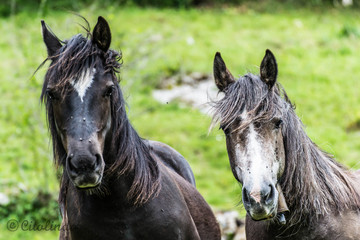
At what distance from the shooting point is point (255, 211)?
347 centimetres

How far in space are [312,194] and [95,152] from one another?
1576 millimetres

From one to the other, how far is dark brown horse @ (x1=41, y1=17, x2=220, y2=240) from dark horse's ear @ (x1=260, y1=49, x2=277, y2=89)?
3.31 feet

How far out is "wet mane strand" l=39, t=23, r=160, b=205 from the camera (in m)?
3.78

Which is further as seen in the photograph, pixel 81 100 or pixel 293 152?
pixel 293 152

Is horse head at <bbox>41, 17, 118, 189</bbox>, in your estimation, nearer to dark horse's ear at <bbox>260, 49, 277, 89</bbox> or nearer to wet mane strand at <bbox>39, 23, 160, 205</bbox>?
wet mane strand at <bbox>39, 23, 160, 205</bbox>

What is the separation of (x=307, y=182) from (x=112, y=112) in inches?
57.0

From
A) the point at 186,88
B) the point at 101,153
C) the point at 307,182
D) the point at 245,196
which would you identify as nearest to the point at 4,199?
the point at 186,88

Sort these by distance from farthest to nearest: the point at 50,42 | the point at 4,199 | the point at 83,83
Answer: the point at 4,199, the point at 50,42, the point at 83,83

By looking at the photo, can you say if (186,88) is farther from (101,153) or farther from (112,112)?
(101,153)

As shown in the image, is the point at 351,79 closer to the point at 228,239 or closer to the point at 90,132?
the point at 228,239

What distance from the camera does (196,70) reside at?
13.1 m

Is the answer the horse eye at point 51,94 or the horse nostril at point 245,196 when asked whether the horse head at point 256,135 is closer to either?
the horse nostril at point 245,196

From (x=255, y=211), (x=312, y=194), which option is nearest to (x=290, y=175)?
(x=312, y=194)

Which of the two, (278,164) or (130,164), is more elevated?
(278,164)
